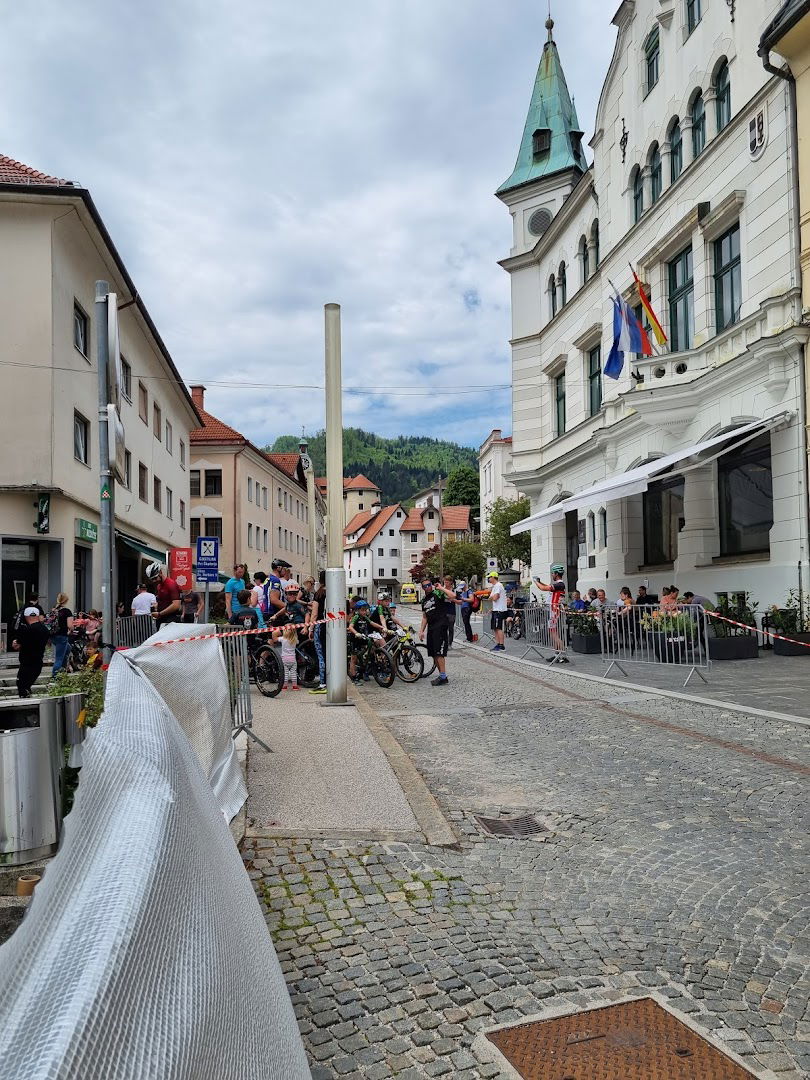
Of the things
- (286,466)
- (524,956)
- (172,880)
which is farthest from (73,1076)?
(286,466)

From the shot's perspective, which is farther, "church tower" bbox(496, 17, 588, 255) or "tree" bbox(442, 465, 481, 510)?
"tree" bbox(442, 465, 481, 510)

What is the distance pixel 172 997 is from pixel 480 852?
416 centimetres

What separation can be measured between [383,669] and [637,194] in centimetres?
1722

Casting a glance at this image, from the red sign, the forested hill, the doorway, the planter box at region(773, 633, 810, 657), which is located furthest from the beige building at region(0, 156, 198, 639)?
the forested hill

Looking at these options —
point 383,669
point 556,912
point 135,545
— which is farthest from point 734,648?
point 135,545

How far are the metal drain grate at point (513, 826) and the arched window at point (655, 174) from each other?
20787 mm

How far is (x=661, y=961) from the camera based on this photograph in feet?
11.7

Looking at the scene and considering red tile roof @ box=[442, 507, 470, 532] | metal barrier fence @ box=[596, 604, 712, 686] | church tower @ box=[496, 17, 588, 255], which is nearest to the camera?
metal barrier fence @ box=[596, 604, 712, 686]

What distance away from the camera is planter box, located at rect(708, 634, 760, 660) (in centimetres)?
1548

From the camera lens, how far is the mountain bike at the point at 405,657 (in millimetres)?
13922

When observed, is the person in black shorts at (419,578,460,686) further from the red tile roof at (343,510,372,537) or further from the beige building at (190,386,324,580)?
the red tile roof at (343,510,372,537)

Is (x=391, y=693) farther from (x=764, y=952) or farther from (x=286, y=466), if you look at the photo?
(x=286, y=466)

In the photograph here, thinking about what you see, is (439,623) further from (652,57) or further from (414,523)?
(414,523)

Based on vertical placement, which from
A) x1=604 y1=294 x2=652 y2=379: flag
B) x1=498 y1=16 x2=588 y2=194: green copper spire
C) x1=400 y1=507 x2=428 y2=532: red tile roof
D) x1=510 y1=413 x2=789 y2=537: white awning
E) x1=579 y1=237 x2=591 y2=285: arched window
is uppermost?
x1=498 y1=16 x2=588 y2=194: green copper spire
